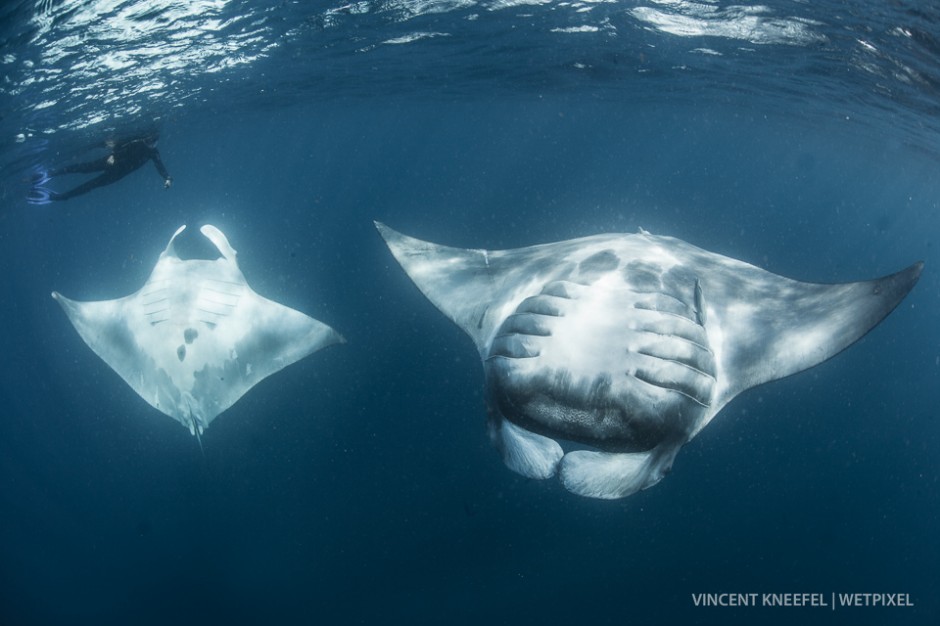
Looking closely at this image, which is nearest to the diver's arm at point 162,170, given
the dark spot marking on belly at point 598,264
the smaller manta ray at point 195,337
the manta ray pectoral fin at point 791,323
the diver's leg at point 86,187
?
the diver's leg at point 86,187

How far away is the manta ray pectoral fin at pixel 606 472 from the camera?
3381 millimetres

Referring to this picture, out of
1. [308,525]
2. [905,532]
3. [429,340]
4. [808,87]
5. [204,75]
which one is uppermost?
[204,75]

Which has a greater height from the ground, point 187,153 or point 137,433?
point 187,153

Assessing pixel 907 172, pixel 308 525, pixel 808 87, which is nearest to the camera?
pixel 308 525

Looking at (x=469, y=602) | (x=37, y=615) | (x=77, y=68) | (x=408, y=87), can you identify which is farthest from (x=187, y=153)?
(x=469, y=602)

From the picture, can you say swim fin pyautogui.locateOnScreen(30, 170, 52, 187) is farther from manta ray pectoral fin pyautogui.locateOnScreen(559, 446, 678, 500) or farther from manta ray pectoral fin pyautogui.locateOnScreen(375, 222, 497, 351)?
manta ray pectoral fin pyautogui.locateOnScreen(559, 446, 678, 500)

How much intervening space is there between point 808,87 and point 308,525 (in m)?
19.5

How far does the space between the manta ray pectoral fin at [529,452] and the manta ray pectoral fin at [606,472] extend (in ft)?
0.28

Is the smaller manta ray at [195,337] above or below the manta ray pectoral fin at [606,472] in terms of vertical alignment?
below

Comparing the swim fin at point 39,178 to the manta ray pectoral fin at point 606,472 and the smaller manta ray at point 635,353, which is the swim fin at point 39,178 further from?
the manta ray pectoral fin at point 606,472

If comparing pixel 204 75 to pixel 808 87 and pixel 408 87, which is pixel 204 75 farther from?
pixel 808 87

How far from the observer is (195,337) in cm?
709

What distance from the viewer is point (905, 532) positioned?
17.6 meters

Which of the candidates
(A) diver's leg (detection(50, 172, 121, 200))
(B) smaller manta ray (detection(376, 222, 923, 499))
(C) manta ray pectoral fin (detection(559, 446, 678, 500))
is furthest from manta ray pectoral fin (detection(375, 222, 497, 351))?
(A) diver's leg (detection(50, 172, 121, 200))
